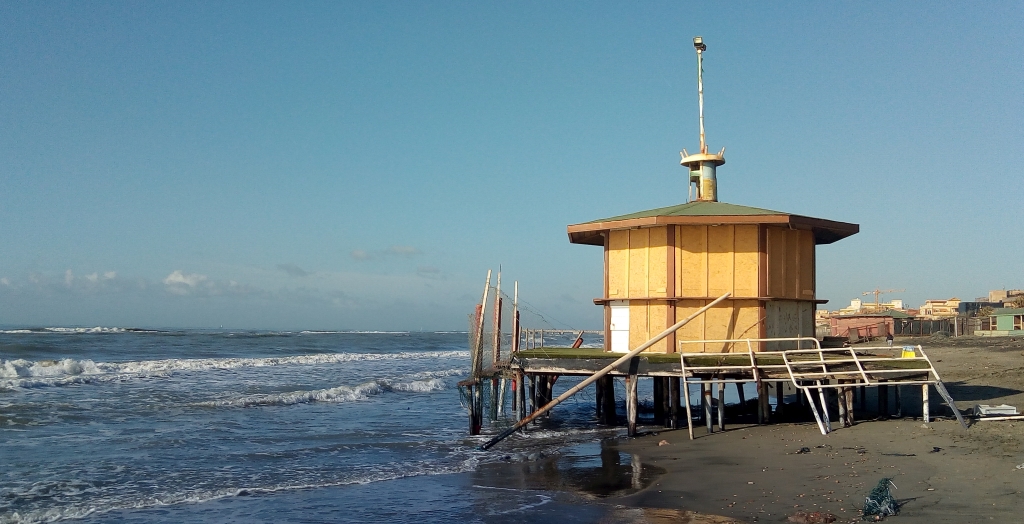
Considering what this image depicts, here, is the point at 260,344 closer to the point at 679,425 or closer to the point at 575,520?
the point at 679,425

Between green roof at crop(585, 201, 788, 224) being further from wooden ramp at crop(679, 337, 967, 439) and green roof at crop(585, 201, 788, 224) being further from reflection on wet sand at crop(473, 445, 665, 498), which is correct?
reflection on wet sand at crop(473, 445, 665, 498)

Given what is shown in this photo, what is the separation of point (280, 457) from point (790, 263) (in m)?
13.3

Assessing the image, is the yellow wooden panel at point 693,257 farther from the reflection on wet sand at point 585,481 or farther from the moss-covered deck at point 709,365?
the reflection on wet sand at point 585,481

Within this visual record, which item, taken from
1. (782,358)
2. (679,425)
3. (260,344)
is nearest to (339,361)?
(260,344)

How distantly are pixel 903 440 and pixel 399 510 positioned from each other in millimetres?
9633

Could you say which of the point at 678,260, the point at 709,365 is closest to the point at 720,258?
the point at 678,260

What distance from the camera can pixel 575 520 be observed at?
1144 centimetres

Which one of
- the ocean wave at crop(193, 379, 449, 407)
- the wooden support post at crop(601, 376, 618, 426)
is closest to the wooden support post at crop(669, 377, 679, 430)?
the wooden support post at crop(601, 376, 618, 426)

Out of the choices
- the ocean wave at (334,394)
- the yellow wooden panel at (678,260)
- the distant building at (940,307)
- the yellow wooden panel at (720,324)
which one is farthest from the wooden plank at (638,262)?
the distant building at (940,307)

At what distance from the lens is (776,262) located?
1903 cm

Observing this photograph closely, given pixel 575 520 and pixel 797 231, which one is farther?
pixel 797 231

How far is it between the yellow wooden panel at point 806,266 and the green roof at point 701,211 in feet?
4.64

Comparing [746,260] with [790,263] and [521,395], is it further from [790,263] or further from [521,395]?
[521,395]

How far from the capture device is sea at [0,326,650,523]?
12.8 metres
